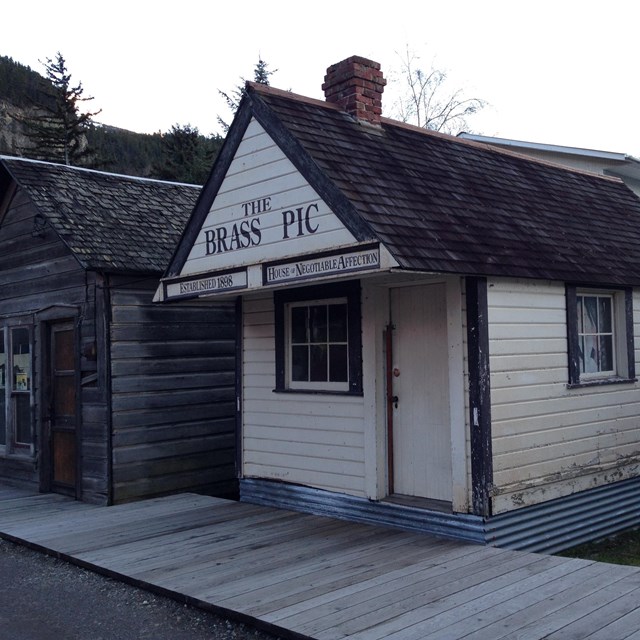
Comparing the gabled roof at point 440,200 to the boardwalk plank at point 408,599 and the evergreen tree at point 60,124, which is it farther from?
the evergreen tree at point 60,124

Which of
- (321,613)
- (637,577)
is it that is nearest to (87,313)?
(321,613)

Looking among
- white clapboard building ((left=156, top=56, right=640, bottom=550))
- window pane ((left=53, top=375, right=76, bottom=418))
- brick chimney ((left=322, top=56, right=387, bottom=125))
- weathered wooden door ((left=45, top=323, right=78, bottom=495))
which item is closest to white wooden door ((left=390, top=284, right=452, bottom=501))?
white clapboard building ((left=156, top=56, right=640, bottom=550))

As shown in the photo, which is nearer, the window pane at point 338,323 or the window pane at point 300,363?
the window pane at point 338,323

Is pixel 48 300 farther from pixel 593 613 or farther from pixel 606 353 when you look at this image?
pixel 593 613

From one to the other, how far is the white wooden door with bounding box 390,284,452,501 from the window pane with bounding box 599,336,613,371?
2241 mm

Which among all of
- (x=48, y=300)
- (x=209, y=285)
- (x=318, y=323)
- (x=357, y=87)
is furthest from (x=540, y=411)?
(x=48, y=300)

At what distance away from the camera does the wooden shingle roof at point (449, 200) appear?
6875 millimetres

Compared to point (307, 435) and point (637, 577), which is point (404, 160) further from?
point (637, 577)

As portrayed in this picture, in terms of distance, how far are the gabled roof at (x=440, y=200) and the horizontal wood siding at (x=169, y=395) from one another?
1.41 metres

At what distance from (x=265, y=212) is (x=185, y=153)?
2809cm

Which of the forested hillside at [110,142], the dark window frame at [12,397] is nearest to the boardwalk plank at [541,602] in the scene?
the dark window frame at [12,397]

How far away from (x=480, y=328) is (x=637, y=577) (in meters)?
2.37

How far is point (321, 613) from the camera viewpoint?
522 centimetres

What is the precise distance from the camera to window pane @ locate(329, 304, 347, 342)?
8.30m
